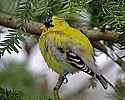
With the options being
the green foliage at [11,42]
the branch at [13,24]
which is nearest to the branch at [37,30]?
the branch at [13,24]

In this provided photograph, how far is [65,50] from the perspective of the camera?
0.45 meters

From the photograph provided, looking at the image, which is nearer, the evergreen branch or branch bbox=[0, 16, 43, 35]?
the evergreen branch

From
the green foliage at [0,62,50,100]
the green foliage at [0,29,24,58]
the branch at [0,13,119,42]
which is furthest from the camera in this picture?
the green foliage at [0,62,50,100]

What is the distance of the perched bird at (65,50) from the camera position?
1.42ft

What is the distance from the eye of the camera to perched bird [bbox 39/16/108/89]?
1.42 ft

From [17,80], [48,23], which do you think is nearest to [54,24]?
[48,23]

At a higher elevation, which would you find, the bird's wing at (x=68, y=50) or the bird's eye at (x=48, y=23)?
the bird's eye at (x=48, y=23)

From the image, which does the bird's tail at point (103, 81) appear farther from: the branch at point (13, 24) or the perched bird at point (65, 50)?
the branch at point (13, 24)

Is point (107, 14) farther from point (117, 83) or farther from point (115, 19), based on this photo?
point (117, 83)

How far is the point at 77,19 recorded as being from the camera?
61cm

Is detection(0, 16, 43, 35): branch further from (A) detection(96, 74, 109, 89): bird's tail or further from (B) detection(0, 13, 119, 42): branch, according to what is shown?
(A) detection(96, 74, 109, 89): bird's tail

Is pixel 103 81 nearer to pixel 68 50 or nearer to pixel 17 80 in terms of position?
pixel 68 50

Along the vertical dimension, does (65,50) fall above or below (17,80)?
above

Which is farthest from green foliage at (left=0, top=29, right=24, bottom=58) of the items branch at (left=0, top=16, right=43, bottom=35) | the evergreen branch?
branch at (left=0, top=16, right=43, bottom=35)
